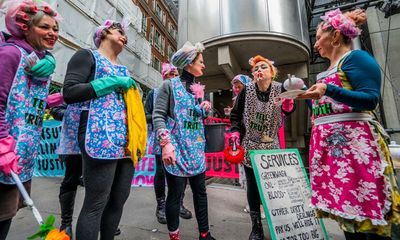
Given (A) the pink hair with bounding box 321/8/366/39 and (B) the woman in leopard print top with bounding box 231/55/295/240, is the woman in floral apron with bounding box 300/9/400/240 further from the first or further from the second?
(B) the woman in leopard print top with bounding box 231/55/295/240

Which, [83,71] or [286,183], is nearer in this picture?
[83,71]

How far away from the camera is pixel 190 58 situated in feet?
6.79

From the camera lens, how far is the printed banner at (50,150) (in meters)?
4.86

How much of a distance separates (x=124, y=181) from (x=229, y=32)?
578 centimetres

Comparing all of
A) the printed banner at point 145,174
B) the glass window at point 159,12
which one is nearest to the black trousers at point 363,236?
the printed banner at point 145,174

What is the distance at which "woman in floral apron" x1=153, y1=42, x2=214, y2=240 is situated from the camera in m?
1.80

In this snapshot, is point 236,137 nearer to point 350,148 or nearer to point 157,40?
point 350,148

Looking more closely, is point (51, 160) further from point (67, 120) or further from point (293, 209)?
point (293, 209)

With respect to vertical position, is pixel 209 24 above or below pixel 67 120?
above

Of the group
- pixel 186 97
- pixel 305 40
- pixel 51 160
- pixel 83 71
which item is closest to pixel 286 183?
pixel 186 97

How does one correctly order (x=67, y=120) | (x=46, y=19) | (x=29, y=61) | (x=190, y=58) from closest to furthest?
(x=29, y=61) < (x=46, y=19) < (x=67, y=120) < (x=190, y=58)

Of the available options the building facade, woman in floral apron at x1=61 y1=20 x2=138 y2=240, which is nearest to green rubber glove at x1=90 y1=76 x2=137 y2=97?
woman in floral apron at x1=61 y1=20 x2=138 y2=240

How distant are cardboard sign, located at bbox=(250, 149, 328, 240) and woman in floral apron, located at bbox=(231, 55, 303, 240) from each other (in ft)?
0.53

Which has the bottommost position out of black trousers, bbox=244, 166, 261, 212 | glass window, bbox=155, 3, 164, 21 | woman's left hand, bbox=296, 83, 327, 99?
black trousers, bbox=244, 166, 261, 212
